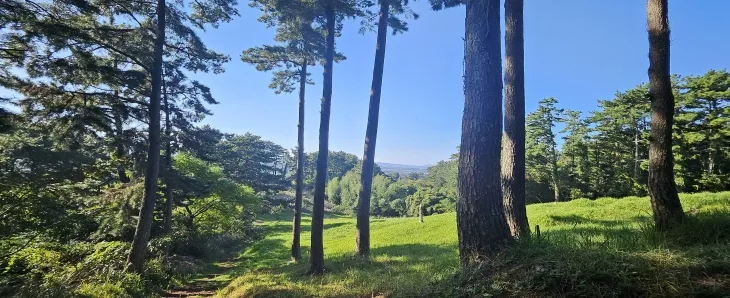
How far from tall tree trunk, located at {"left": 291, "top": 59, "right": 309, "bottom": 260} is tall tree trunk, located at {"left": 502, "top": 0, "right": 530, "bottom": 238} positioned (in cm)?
Result: 874

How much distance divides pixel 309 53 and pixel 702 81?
30270 millimetres

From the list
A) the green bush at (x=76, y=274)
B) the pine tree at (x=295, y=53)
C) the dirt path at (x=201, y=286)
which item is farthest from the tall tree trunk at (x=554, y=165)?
the green bush at (x=76, y=274)

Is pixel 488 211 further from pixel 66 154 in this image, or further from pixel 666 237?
pixel 66 154

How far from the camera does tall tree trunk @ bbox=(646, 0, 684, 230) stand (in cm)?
423

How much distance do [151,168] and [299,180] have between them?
4.82 m

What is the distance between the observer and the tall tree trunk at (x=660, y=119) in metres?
4.23

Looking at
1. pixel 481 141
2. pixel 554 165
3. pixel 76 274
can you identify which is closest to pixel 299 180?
pixel 76 274

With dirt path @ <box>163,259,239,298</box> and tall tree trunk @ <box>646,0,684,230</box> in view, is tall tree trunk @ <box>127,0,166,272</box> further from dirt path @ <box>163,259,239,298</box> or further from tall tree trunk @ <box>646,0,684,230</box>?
tall tree trunk @ <box>646,0,684,230</box>

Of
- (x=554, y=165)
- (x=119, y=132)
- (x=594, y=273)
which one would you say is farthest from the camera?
(x=554, y=165)

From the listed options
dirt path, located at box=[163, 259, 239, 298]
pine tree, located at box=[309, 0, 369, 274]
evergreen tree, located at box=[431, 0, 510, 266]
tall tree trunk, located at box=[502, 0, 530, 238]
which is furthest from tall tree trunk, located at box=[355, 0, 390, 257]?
evergreen tree, located at box=[431, 0, 510, 266]

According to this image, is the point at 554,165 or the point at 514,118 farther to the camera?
the point at 554,165

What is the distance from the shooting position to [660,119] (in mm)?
4551

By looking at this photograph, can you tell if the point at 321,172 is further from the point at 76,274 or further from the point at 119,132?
the point at 119,132

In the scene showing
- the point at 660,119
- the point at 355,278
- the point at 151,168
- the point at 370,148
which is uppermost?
the point at 660,119
